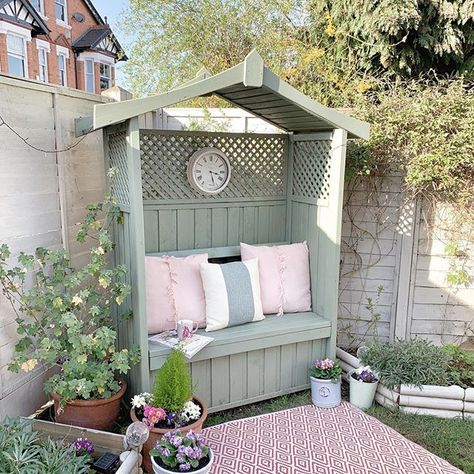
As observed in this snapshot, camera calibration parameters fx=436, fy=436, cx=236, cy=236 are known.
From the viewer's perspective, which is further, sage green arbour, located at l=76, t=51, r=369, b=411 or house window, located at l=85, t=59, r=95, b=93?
house window, located at l=85, t=59, r=95, b=93

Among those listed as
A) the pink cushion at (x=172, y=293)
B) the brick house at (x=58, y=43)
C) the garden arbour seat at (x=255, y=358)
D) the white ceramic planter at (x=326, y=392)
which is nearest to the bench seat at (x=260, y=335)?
the garden arbour seat at (x=255, y=358)

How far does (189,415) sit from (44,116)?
1986 millimetres

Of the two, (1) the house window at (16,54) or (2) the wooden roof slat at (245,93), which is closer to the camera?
(2) the wooden roof slat at (245,93)

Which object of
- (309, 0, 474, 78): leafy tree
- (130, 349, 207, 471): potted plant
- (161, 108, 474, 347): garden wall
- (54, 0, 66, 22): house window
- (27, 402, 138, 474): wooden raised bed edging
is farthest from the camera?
(54, 0, 66, 22): house window

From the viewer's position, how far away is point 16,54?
10703 millimetres

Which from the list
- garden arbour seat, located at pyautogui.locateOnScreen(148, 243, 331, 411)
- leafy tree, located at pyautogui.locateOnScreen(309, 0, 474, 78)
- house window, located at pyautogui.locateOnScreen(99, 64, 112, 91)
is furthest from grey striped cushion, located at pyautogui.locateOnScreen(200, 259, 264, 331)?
house window, located at pyautogui.locateOnScreen(99, 64, 112, 91)

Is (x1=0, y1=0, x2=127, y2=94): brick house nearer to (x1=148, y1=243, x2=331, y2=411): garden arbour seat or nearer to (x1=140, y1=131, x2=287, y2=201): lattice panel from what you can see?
(x1=140, y1=131, x2=287, y2=201): lattice panel

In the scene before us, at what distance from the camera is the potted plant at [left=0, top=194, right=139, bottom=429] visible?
2.34m

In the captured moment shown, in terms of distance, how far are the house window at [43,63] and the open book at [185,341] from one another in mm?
11210

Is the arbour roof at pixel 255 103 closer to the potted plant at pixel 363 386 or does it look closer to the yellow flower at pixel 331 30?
the potted plant at pixel 363 386

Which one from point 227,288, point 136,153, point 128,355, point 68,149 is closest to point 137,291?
point 128,355

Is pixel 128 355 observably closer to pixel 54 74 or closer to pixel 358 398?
pixel 358 398

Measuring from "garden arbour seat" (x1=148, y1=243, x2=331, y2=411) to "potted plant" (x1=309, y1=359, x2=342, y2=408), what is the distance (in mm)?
152

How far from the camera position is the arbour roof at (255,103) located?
93.0 inches
